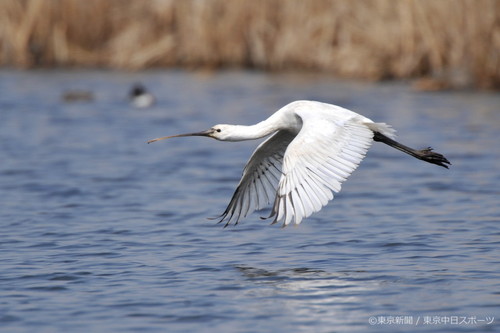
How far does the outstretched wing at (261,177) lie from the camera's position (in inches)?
353

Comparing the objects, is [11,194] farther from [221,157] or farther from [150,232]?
[221,157]

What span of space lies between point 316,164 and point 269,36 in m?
15.7

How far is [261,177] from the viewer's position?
358 inches

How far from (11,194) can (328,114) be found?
17.0ft

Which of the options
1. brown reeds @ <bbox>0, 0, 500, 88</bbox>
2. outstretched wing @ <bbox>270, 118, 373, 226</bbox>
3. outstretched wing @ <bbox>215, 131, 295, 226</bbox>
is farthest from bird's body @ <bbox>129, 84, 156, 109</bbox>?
outstretched wing @ <bbox>270, 118, 373, 226</bbox>

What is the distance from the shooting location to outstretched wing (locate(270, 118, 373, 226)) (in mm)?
7273

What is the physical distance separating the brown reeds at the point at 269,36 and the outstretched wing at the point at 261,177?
30.3ft

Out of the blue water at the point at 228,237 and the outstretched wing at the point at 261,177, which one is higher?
the outstretched wing at the point at 261,177

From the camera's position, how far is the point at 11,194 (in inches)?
478

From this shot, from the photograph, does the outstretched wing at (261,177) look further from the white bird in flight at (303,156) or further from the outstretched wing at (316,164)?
the outstretched wing at (316,164)

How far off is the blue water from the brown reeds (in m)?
1.18

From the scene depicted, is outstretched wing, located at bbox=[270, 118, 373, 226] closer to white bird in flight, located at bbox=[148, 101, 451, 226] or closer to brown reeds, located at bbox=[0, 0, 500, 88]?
white bird in flight, located at bbox=[148, 101, 451, 226]

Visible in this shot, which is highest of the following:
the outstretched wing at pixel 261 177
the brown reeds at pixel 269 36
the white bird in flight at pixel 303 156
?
the white bird in flight at pixel 303 156

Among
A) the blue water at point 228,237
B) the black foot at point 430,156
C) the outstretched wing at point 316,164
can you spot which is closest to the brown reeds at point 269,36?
the blue water at point 228,237
